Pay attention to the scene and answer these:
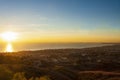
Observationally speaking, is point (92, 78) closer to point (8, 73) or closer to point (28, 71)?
point (28, 71)

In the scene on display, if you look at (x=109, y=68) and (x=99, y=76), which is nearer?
(x=99, y=76)

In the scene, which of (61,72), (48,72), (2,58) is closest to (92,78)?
(61,72)

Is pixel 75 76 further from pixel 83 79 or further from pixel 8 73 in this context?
pixel 8 73

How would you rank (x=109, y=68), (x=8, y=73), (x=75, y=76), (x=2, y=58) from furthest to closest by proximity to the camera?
(x=109, y=68) → (x=2, y=58) → (x=75, y=76) → (x=8, y=73)

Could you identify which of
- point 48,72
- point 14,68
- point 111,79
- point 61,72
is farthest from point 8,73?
point 111,79

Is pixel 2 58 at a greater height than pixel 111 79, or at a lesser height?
greater

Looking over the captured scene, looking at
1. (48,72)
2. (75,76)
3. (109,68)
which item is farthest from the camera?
(109,68)

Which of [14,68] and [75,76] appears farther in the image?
[75,76]

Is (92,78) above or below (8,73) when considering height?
below

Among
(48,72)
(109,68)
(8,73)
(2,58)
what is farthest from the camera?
(109,68)
